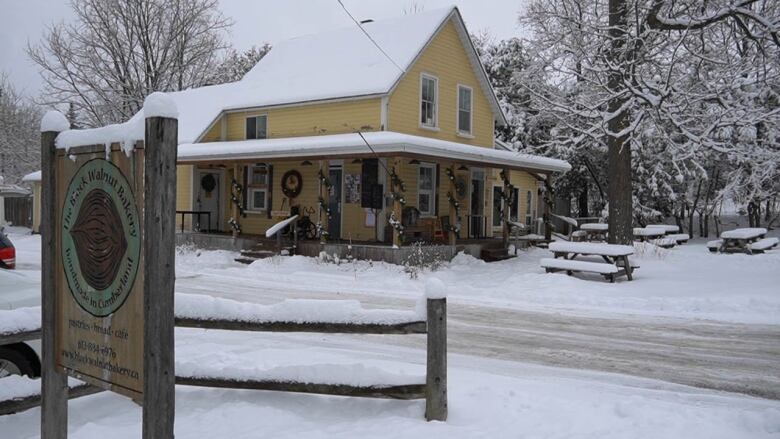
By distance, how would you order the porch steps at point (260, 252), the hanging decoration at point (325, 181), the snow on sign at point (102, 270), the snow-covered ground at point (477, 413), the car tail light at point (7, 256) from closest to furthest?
the snow on sign at point (102, 270) < the snow-covered ground at point (477, 413) < the car tail light at point (7, 256) < the hanging decoration at point (325, 181) < the porch steps at point (260, 252)

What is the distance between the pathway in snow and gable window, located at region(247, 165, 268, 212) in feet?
39.9

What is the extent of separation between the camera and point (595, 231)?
2877 centimetres

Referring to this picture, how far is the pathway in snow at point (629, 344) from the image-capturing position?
716cm

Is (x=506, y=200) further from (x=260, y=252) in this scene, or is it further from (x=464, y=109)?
(x=260, y=252)

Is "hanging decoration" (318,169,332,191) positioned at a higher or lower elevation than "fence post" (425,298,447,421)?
higher

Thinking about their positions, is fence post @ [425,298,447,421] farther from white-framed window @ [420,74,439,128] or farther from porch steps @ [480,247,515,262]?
white-framed window @ [420,74,439,128]

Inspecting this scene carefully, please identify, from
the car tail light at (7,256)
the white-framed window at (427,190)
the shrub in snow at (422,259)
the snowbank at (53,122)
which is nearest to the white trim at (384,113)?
the white-framed window at (427,190)

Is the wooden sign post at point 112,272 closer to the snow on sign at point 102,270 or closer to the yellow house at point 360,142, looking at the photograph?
the snow on sign at point 102,270

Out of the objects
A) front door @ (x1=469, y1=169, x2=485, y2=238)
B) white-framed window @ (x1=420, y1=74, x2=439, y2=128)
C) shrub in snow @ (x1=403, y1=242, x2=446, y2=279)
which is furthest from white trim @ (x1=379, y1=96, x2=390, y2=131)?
front door @ (x1=469, y1=169, x2=485, y2=238)

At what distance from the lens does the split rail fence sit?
5215mm

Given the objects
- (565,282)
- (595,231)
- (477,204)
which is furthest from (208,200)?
(595,231)

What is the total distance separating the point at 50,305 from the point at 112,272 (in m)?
0.77

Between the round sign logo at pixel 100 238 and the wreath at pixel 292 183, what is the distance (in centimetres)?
1857

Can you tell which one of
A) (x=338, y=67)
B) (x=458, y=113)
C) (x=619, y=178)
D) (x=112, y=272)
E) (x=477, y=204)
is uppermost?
(x=338, y=67)
